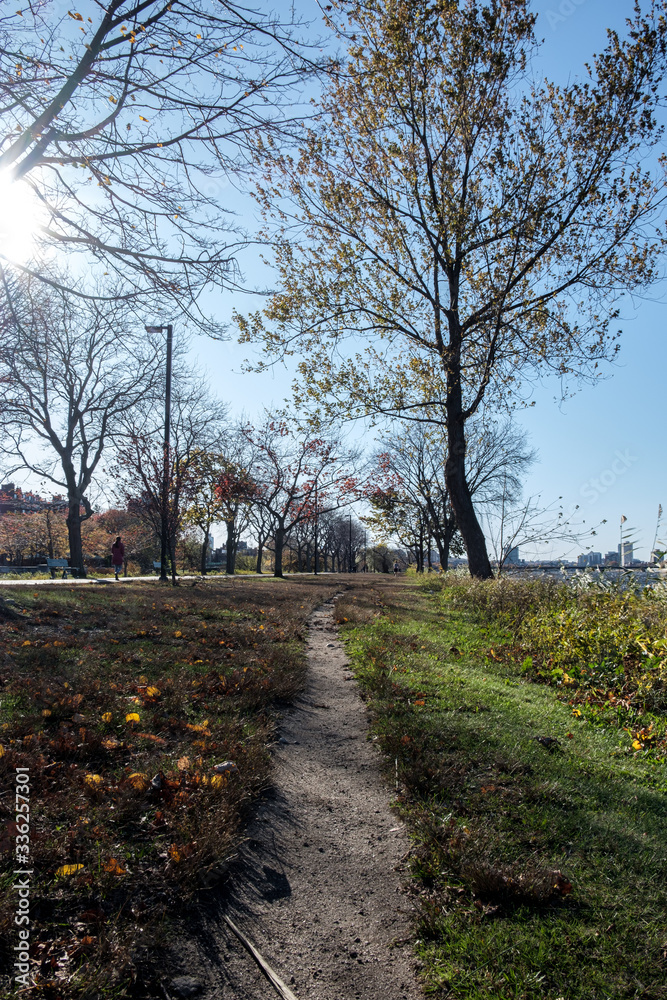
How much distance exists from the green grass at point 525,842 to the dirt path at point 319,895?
0.48 ft

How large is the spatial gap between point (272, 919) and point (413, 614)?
9.31m

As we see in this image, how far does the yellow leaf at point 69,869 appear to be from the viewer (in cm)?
216

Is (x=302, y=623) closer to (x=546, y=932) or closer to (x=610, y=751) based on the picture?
(x=610, y=751)

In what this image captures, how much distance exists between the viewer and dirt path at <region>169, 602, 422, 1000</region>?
194cm

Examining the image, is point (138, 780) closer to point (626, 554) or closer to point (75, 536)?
point (626, 554)

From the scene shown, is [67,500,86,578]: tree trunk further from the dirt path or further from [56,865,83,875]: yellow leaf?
[56,865,83,875]: yellow leaf

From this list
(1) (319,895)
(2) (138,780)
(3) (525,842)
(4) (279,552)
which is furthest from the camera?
(4) (279,552)

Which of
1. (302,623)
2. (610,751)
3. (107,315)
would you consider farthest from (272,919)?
(302,623)

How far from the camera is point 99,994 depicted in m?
1.70

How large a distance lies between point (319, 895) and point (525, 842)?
1.08 m

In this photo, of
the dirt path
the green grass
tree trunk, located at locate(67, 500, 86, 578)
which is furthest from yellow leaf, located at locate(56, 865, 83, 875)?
tree trunk, located at locate(67, 500, 86, 578)

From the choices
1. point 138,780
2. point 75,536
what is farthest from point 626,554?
point 75,536

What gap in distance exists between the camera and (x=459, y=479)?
14227 mm

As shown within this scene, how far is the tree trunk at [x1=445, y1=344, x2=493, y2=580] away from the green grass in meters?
8.89
